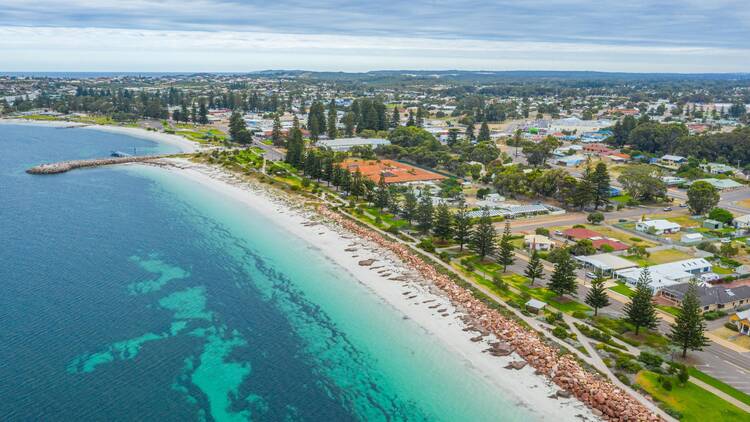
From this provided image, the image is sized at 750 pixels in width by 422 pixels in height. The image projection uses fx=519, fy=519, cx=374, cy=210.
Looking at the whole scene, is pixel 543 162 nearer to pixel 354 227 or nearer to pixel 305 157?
pixel 305 157

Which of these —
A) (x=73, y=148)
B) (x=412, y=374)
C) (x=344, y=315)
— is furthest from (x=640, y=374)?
(x=73, y=148)

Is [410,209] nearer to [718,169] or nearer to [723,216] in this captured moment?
[723,216]

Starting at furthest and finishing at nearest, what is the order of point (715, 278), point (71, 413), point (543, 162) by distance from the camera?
point (543, 162) < point (715, 278) < point (71, 413)

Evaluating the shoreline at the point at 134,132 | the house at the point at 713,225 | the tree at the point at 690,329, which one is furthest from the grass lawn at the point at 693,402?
the shoreline at the point at 134,132

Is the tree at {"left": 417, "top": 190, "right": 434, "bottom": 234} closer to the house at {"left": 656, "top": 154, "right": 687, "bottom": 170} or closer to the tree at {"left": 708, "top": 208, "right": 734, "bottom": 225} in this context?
the tree at {"left": 708, "top": 208, "right": 734, "bottom": 225}

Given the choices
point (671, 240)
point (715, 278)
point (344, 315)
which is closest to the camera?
point (344, 315)

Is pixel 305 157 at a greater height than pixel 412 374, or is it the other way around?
pixel 305 157

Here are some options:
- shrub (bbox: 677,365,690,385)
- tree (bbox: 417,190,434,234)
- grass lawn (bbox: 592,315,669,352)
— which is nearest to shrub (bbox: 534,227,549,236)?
tree (bbox: 417,190,434,234)
